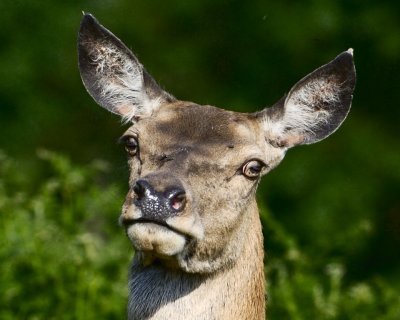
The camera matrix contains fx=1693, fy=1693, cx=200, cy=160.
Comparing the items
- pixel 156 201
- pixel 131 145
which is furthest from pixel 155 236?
pixel 131 145

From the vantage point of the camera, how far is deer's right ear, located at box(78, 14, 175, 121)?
30.3 feet

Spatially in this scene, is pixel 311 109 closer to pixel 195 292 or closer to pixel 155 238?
pixel 195 292

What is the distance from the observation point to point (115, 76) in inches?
370

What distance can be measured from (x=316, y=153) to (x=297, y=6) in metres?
1.52

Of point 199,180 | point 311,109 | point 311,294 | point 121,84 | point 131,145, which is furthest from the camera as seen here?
point 311,294

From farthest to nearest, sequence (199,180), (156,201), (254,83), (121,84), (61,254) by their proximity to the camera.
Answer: (254,83) < (61,254) < (121,84) < (199,180) < (156,201)

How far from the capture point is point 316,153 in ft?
55.3

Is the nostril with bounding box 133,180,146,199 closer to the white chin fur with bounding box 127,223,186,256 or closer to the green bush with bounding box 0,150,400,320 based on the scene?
the white chin fur with bounding box 127,223,186,256

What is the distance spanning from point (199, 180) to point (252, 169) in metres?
0.42

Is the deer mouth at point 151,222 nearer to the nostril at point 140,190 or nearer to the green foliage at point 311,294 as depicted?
the nostril at point 140,190

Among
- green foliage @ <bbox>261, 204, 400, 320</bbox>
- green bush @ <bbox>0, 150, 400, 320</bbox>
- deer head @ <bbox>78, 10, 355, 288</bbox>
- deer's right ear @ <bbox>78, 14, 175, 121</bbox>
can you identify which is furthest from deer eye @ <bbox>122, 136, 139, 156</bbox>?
green foliage @ <bbox>261, 204, 400, 320</bbox>

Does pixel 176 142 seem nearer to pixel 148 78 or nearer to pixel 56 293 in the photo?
pixel 148 78

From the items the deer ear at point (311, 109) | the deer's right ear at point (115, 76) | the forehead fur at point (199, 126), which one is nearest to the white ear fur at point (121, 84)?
the deer's right ear at point (115, 76)

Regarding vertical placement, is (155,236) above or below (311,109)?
below
